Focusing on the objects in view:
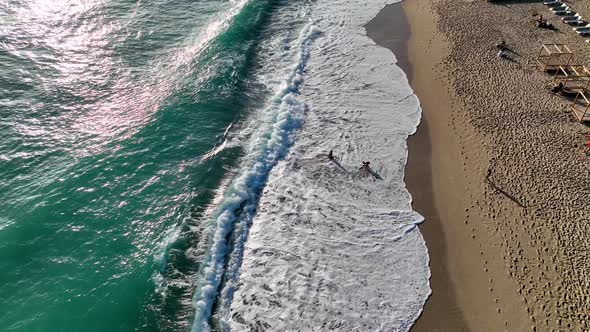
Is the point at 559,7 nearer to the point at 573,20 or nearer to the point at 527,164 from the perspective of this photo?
the point at 573,20

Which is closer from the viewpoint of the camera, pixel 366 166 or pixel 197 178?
pixel 197 178

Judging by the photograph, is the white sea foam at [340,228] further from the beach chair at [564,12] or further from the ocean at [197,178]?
the beach chair at [564,12]

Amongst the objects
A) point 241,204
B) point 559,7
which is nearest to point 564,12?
point 559,7

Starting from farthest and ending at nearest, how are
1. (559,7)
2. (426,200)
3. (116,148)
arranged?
1. (559,7)
2. (116,148)
3. (426,200)

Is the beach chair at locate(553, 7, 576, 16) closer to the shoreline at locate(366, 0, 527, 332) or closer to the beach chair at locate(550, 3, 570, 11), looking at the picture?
the beach chair at locate(550, 3, 570, 11)

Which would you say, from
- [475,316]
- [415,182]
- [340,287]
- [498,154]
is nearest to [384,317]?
[340,287]

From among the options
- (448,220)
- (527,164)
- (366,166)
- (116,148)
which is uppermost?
(116,148)

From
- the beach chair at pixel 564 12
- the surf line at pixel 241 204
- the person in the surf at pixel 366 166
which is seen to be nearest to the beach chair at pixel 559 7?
the beach chair at pixel 564 12
